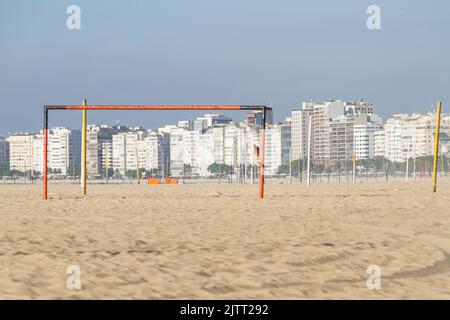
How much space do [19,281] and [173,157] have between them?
188 meters

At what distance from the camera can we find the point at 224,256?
26.3ft

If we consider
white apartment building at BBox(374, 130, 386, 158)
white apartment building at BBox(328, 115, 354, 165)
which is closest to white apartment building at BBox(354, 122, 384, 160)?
white apartment building at BBox(374, 130, 386, 158)

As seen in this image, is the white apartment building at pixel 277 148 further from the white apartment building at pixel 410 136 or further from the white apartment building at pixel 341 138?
the white apartment building at pixel 410 136

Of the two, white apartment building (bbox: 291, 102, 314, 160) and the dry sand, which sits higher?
white apartment building (bbox: 291, 102, 314, 160)

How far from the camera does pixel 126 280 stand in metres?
6.61

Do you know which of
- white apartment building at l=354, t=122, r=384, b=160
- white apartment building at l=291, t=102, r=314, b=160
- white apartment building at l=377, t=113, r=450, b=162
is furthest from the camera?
white apartment building at l=291, t=102, r=314, b=160

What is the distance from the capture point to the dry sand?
629cm

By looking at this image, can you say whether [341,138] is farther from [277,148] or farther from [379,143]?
[277,148]

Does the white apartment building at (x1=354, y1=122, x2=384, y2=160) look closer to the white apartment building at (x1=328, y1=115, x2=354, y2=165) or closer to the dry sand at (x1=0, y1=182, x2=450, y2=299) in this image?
the white apartment building at (x1=328, y1=115, x2=354, y2=165)

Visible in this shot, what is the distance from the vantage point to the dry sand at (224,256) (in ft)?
20.6

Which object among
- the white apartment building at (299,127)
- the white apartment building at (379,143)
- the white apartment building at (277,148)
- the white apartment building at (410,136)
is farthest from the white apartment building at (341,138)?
the white apartment building at (277,148)

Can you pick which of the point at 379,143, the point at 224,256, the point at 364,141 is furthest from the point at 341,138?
the point at 224,256

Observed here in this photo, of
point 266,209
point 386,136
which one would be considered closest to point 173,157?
point 386,136
